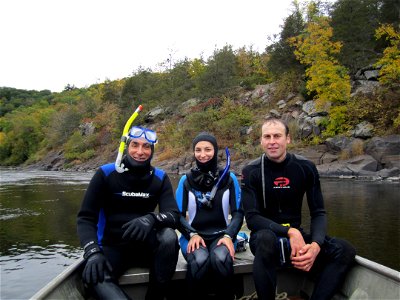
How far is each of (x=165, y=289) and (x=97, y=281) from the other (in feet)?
2.03

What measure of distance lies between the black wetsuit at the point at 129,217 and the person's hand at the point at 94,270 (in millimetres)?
251

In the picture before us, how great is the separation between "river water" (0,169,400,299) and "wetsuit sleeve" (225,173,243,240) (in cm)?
326

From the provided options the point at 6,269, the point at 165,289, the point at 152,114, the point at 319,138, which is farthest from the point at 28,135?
the point at 165,289

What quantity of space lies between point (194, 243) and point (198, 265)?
285 millimetres

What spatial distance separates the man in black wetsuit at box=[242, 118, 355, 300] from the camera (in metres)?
3.08

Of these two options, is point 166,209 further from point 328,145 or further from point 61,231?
point 328,145

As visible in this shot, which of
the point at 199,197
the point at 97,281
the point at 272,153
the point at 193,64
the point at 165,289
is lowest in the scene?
the point at 165,289

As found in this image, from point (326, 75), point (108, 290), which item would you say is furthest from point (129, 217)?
point (326, 75)

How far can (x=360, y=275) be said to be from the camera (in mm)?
3074

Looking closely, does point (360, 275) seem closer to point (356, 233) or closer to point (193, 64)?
point (356, 233)

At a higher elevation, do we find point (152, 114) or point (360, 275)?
point (152, 114)

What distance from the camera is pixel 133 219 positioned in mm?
3232

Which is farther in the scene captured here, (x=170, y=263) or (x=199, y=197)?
(x=199, y=197)

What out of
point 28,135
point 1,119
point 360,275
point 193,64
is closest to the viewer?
point 360,275
